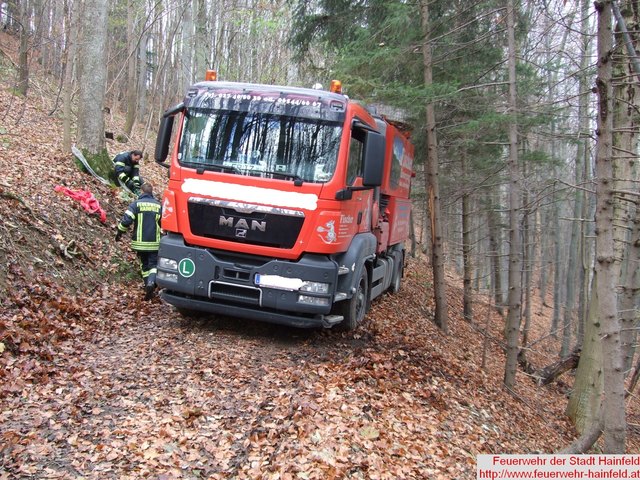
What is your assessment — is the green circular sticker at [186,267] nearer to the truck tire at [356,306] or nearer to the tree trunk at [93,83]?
the truck tire at [356,306]

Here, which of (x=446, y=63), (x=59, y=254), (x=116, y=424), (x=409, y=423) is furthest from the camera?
(x=446, y=63)

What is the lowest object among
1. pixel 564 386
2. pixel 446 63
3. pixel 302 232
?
pixel 564 386

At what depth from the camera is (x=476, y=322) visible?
54.1 ft

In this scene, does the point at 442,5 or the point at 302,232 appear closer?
the point at 302,232

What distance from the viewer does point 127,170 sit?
1080 centimetres

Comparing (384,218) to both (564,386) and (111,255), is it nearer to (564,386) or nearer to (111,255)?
(111,255)

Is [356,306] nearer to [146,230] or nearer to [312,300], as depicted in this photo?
→ [312,300]

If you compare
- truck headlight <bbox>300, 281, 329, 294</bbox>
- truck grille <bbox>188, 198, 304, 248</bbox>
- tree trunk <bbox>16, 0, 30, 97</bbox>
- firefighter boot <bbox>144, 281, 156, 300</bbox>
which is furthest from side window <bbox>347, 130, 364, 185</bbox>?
tree trunk <bbox>16, 0, 30, 97</bbox>

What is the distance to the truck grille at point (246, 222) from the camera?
21.1 ft

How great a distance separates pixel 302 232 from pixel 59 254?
12.5ft

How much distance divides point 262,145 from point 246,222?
101 cm

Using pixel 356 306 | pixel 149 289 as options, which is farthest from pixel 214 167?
pixel 356 306

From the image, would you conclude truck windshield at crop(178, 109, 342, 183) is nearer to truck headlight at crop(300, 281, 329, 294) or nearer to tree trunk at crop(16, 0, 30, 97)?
truck headlight at crop(300, 281, 329, 294)

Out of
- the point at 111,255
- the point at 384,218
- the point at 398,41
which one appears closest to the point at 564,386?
the point at 384,218
